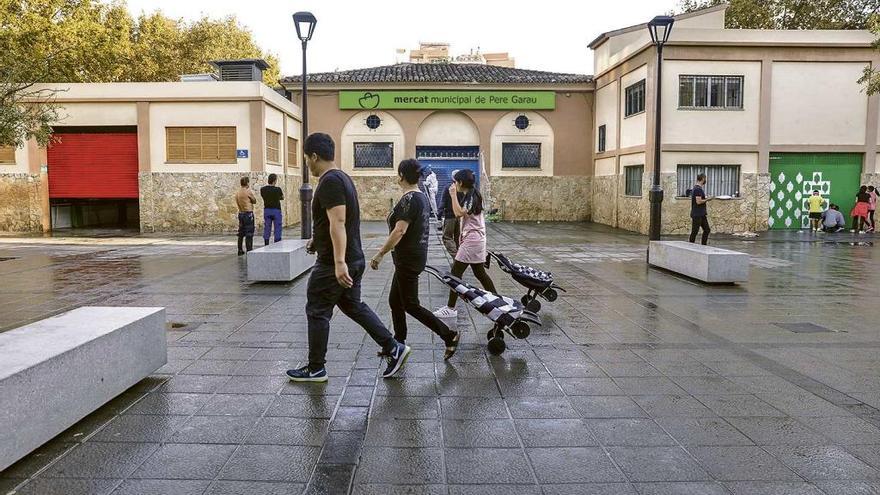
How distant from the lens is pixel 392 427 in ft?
13.5

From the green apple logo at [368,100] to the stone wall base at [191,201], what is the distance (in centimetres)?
669

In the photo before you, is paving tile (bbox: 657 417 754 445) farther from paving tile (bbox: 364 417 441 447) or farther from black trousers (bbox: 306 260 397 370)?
black trousers (bbox: 306 260 397 370)

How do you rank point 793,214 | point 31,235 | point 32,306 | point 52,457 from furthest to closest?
point 793,214 < point 31,235 < point 32,306 < point 52,457

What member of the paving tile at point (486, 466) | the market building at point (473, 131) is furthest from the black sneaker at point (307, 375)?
the market building at point (473, 131)

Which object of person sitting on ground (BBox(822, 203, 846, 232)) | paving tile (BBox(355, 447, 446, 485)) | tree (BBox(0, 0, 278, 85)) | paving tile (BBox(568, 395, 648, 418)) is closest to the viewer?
A: paving tile (BBox(355, 447, 446, 485))

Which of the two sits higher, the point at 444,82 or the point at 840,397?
the point at 444,82

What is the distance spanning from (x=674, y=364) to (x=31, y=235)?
19.9 m

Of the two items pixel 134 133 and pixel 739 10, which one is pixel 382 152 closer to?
pixel 134 133

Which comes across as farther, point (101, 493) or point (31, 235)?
point (31, 235)

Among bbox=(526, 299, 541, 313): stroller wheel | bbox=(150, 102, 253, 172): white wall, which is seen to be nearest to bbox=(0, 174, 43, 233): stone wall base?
bbox=(150, 102, 253, 172): white wall

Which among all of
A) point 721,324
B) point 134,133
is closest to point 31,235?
point 134,133

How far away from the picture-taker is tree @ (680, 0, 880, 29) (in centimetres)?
2525

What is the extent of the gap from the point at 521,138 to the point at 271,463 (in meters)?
23.8

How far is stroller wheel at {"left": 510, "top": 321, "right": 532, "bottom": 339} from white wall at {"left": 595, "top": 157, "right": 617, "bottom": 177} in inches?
735
